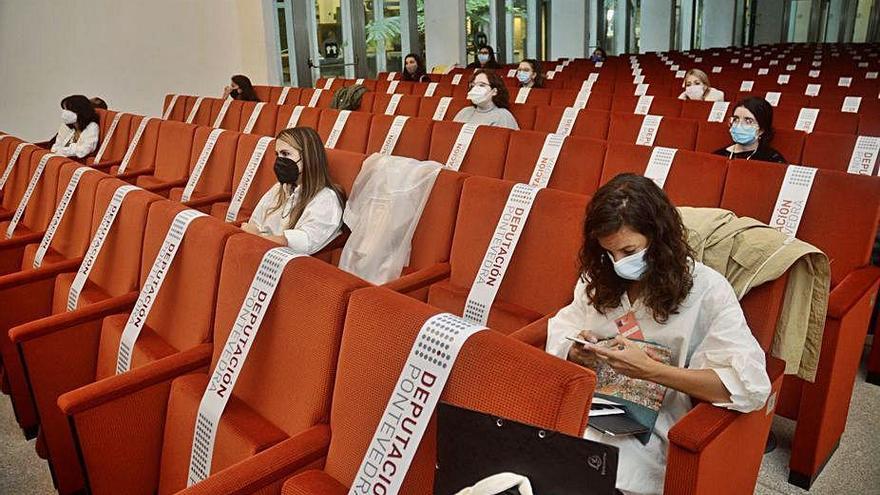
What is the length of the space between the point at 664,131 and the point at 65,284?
3305 millimetres

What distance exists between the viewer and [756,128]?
3422 mm

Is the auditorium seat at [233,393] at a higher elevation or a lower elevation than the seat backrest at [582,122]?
lower

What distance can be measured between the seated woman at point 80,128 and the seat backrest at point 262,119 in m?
1.27

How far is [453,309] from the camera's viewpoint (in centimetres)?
253

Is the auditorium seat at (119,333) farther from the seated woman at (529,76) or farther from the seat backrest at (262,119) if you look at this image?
the seated woman at (529,76)

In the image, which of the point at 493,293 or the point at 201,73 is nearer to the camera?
the point at 493,293

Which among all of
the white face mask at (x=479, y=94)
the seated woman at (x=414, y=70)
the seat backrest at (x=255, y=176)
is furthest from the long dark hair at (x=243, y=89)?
the seat backrest at (x=255, y=176)

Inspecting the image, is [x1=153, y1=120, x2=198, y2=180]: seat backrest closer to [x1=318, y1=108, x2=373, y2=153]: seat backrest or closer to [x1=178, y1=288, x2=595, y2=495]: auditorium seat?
[x1=318, y1=108, x2=373, y2=153]: seat backrest

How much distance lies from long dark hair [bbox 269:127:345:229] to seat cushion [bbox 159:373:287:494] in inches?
47.6

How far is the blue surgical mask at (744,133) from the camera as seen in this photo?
11.2 ft

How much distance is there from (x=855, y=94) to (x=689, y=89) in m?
1.86

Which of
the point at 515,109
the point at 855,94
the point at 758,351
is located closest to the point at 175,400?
the point at 758,351

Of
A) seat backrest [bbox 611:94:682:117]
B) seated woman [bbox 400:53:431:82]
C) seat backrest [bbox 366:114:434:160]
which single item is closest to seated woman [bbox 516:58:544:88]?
seat backrest [bbox 611:94:682:117]

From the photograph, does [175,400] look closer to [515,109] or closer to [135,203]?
[135,203]
